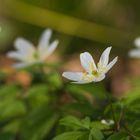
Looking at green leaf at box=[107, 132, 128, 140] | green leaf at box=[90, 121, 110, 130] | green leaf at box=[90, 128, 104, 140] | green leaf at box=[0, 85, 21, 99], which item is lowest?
green leaf at box=[107, 132, 128, 140]

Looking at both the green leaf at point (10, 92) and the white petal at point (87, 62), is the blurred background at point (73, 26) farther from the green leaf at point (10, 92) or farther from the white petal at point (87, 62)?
the white petal at point (87, 62)

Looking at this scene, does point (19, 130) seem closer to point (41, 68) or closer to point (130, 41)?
point (41, 68)

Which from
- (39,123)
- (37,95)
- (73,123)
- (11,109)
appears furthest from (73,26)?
(73,123)

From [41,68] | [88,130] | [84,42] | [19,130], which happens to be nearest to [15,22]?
[84,42]

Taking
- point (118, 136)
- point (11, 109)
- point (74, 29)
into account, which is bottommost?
point (118, 136)

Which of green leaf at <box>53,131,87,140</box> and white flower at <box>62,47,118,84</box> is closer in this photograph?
green leaf at <box>53,131,87,140</box>

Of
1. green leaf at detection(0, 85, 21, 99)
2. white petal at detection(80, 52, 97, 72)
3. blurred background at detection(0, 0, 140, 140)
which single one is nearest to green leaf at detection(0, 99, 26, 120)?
green leaf at detection(0, 85, 21, 99)

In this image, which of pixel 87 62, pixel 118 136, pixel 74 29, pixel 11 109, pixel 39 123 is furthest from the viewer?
pixel 74 29

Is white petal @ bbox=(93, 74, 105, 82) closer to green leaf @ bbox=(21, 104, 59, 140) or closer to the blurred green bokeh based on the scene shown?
green leaf @ bbox=(21, 104, 59, 140)

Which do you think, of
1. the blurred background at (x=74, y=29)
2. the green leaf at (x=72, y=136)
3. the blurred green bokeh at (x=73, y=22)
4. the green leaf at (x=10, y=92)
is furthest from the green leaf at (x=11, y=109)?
the blurred green bokeh at (x=73, y=22)

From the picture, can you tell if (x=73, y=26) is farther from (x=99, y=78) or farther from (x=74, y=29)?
(x=99, y=78)
